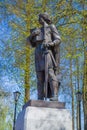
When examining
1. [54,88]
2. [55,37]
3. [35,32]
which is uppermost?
[35,32]

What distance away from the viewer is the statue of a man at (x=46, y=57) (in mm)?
8672

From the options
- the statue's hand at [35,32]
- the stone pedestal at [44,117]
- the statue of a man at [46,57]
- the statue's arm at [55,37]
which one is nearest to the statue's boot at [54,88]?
the statue of a man at [46,57]

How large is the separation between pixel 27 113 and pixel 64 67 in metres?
8.92

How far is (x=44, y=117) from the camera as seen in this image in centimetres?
797

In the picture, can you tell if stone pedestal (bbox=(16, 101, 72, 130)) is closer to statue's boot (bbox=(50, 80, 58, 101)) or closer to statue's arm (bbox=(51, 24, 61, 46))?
statue's boot (bbox=(50, 80, 58, 101))

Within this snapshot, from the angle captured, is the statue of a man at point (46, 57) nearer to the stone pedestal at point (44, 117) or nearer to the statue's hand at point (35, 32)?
the statue's hand at point (35, 32)

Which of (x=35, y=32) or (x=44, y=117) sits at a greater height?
(x=35, y=32)

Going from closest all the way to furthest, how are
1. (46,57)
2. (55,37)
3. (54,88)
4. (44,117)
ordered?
(44,117) < (54,88) < (46,57) < (55,37)

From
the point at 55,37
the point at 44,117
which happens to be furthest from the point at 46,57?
the point at 44,117

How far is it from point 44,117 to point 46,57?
5.83ft

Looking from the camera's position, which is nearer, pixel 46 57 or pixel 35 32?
pixel 46 57

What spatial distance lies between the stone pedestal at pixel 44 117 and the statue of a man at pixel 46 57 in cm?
39

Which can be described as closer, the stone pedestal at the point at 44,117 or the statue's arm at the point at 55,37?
the stone pedestal at the point at 44,117

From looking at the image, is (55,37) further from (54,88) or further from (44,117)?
(44,117)
